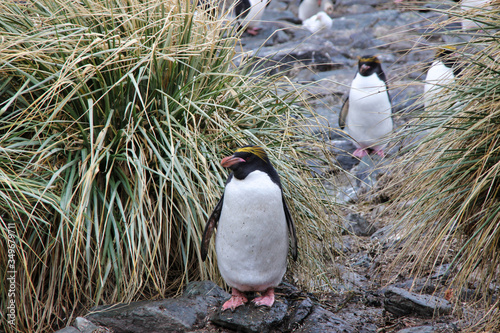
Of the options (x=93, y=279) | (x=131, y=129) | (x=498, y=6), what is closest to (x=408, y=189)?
(x=498, y=6)

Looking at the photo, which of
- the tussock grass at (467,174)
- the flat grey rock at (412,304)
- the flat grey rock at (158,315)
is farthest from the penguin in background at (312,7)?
the flat grey rock at (158,315)

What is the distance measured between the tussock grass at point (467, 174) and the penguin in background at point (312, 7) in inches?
402

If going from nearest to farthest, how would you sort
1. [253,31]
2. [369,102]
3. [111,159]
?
1. [111,159]
2. [369,102]
3. [253,31]

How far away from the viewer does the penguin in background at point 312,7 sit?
39.8ft

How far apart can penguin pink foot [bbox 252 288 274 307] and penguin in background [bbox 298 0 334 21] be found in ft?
35.3

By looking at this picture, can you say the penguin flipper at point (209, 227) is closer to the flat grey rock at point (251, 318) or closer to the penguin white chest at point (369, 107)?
the flat grey rock at point (251, 318)

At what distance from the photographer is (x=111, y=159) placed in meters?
2.71

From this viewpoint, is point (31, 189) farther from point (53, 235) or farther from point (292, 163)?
point (292, 163)

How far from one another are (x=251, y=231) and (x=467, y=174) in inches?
41.7

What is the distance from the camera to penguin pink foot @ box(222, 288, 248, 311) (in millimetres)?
2430

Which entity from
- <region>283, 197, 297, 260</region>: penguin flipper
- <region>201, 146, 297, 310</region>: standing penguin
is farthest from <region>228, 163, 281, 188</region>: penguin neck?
<region>283, 197, 297, 260</region>: penguin flipper

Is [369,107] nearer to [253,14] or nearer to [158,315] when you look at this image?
[158,315]

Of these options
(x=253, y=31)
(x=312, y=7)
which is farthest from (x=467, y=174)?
(x=312, y=7)

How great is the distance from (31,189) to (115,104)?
712mm
